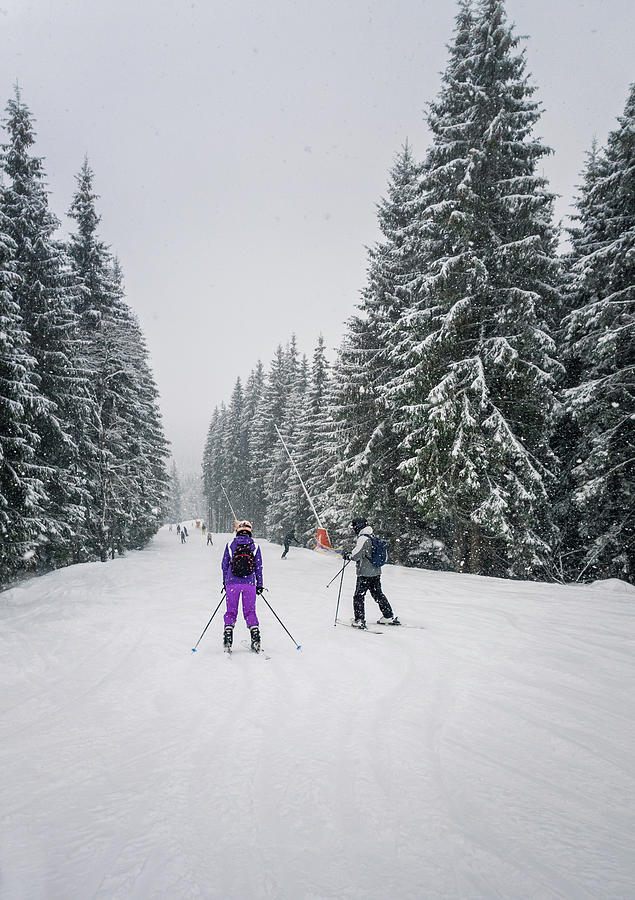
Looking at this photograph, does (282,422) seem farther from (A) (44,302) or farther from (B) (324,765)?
(B) (324,765)

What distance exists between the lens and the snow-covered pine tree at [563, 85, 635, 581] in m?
12.0

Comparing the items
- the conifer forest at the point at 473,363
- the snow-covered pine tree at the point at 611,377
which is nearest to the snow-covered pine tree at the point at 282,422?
the conifer forest at the point at 473,363

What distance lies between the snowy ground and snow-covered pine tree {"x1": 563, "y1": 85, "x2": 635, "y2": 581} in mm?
6888

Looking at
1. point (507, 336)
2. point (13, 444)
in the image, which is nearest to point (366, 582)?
point (507, 336)

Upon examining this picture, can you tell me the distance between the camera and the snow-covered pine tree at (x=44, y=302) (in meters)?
14.4

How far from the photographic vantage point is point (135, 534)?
88.8 feet

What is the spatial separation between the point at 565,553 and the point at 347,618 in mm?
10558

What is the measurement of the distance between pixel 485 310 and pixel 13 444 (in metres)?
13.9

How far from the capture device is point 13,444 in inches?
446

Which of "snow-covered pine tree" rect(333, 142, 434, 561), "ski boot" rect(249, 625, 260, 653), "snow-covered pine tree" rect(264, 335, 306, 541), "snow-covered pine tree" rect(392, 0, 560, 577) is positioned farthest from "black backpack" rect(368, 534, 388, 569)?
"snow-covered pine tree" rect(264, 335, 306, 541)

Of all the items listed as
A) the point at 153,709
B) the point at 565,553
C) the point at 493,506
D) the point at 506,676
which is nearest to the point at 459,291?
the point at 493,506

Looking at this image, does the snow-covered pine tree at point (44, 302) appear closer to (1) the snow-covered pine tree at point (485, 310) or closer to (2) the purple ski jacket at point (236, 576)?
(2) the purple ski jacket at point (236, 576)

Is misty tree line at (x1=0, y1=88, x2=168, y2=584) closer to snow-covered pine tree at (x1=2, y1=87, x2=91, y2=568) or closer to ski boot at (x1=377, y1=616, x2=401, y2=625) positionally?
snow-covered pine tree at (x1=2, y1=87, x2=91, y2=568)

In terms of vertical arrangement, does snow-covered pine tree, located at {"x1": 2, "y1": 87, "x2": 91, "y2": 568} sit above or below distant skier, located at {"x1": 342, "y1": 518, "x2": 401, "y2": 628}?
above
